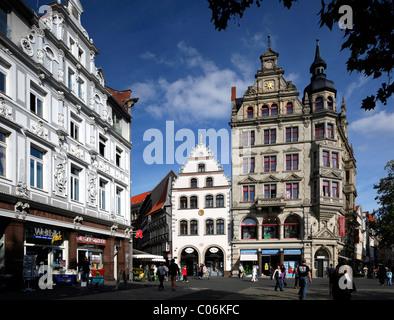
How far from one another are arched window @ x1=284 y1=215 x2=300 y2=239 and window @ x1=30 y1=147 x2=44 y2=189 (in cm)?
3361

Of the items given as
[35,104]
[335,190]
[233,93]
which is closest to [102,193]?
[35,104]

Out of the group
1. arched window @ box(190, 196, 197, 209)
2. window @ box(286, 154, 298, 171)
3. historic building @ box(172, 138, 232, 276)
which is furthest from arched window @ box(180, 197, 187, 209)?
window @ box(286, 154, 298, 171)

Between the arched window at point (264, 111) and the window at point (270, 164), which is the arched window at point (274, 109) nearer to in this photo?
the arched window at point (264, 111)

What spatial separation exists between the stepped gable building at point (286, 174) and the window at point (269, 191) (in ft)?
0.26

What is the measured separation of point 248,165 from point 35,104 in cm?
3318

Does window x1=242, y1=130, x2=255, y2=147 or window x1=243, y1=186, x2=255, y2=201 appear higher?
window x1=242, y1=130, x2=255, y2=147

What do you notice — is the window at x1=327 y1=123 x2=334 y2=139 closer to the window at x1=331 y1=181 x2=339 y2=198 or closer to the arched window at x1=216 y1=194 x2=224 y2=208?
the window at x1=331 y1=181 x2=339 y2=198

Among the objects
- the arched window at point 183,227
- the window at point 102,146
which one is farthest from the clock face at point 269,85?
the window at point 102,146

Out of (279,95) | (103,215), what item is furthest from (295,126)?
(103,215)

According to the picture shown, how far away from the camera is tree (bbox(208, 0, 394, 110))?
7.22 m

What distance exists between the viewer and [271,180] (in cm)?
5072

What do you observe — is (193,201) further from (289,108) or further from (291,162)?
(289,108)

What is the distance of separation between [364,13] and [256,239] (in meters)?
45.1

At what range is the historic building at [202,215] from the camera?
52250mm
